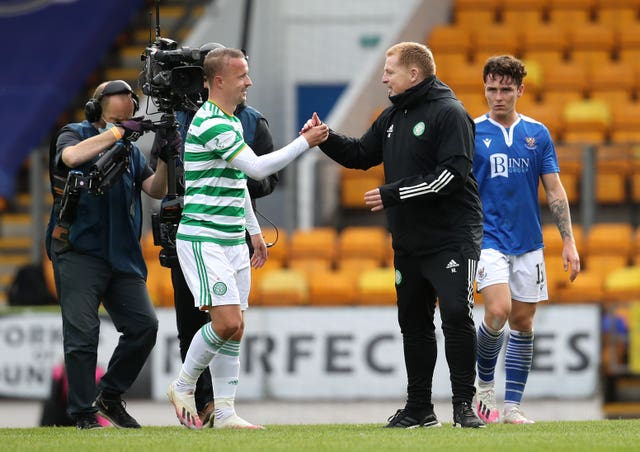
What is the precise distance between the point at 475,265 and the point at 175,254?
1.64m

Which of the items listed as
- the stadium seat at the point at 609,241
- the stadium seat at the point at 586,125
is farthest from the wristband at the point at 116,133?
the stadium seat at the point at 586,125

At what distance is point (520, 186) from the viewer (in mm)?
8758

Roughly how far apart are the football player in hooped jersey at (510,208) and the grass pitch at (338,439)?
2.07 feet

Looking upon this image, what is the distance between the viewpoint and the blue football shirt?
8742 millimetres

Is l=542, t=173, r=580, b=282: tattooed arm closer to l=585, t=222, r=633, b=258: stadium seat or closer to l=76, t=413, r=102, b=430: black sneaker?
l=76, t=413, r=102, b=430: black sneaker

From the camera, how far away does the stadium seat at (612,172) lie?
14.3m

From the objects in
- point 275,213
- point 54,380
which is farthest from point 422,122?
point 275,213

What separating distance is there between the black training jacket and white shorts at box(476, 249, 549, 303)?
67cm

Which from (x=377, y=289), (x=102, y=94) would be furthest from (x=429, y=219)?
(x=377, y=289)

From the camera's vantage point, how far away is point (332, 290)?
1377cm

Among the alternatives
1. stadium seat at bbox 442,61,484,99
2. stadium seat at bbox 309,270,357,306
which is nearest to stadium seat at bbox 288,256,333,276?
stadium seat at bbox 309,270,357,306

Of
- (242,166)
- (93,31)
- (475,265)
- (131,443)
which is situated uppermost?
(93,31)

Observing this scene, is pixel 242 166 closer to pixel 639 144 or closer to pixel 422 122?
pixel 422 122

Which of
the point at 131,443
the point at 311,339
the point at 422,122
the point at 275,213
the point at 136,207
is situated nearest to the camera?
the point at 131,443
